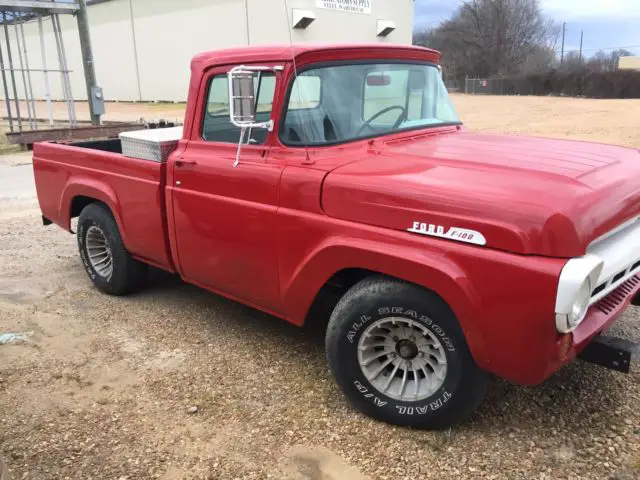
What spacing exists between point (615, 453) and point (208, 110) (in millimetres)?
3061

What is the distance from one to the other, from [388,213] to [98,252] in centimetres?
319

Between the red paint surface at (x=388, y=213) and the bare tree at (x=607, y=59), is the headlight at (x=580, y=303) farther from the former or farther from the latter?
the bare tree at (x=607, y=59)

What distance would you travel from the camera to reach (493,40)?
214 feet

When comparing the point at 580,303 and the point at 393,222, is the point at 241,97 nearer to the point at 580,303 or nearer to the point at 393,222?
the point at 393,222

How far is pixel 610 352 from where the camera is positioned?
2725 mm

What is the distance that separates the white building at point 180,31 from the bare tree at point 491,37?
110ft

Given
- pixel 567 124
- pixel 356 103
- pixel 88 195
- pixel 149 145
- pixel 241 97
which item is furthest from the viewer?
pixel 567 124

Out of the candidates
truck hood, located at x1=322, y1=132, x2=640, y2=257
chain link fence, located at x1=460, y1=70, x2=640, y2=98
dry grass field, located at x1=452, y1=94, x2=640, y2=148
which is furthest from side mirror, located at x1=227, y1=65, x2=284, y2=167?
chain link fence, located at x1=460, y1=70, x2=640, y2=98

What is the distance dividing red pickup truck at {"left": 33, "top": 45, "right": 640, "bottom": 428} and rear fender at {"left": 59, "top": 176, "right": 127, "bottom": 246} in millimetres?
257

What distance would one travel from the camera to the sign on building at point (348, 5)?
1136 inches

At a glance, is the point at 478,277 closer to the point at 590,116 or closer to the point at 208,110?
the point at 208,110

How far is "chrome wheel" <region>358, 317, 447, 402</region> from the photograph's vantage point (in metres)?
2.85

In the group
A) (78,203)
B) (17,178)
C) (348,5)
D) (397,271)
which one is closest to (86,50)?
(17,178)

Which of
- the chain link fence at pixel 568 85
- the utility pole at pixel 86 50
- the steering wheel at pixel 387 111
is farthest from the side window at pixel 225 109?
the chain link fence at pixel 568 85
